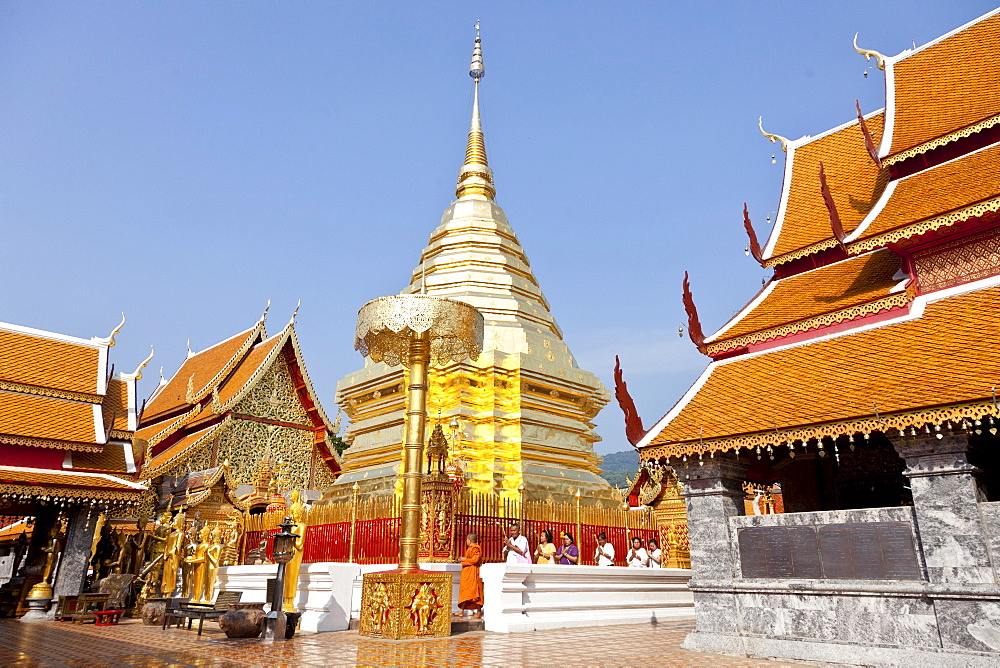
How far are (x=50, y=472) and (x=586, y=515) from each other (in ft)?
31.4

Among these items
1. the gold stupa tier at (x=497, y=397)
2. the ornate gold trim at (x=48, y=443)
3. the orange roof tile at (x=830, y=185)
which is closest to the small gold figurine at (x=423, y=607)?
the gold stupa tier at (x=497, y=397)

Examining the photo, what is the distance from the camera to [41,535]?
46.4 ft

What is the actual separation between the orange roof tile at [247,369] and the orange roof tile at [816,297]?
1556 cm

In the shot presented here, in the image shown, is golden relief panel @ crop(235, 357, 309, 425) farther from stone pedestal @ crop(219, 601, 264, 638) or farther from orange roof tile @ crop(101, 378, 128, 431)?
stone pedestal @ crop(219, 601, 264, 638)

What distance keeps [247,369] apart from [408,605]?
51.2 ft

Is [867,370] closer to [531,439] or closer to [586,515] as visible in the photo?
[586,515]

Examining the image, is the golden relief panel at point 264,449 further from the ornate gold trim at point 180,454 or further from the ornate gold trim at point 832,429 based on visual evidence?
the ornate gold trim at point 832,429

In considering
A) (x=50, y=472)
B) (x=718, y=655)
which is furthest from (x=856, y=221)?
(x=50, y=472)

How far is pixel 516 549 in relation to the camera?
10.3 m

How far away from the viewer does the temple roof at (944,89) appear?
339 inches

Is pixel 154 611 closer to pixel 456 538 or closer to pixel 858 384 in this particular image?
pixel 456 538

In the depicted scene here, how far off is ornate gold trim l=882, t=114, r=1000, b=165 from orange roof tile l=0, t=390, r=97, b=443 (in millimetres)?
13931

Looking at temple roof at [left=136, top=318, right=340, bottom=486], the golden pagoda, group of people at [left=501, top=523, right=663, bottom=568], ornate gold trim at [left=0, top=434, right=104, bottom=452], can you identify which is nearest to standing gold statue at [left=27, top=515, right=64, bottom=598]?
ornate gold trim at [left=0, top=434, right=104, bottom=452]

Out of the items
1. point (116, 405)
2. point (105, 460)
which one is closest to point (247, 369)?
point (116, 405)
